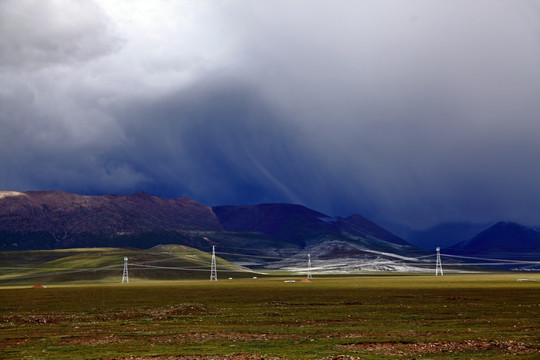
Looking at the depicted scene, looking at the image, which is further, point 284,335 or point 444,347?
point 284,335

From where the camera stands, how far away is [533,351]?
36.0 meters

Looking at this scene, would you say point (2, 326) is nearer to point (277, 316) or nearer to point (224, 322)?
point (224, 322)

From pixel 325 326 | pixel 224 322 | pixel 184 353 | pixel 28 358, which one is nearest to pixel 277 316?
pixel 224 322

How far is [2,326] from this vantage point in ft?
203

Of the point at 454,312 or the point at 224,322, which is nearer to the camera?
the point at 224,322

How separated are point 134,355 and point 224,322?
79.8 feet

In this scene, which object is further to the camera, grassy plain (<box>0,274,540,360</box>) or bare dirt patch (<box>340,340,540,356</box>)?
grassy plain (<box>0,274,540,360</box>)

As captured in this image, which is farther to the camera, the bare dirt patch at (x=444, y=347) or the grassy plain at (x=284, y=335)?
the grassy plain at (x=284, y=335)

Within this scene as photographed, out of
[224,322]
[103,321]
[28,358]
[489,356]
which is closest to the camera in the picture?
[489,356]

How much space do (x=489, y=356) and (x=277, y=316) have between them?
35.8 m

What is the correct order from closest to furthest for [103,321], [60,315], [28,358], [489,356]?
[489,356] → [28,358] → [103,321] → [60,315]

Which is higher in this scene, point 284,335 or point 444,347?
point 444,347

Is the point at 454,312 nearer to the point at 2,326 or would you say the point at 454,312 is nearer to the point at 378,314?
the point at 378,314

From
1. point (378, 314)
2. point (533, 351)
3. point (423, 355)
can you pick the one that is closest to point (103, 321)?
point (378, 314)
